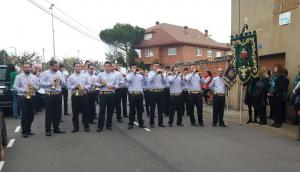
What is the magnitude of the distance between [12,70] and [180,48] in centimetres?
3873

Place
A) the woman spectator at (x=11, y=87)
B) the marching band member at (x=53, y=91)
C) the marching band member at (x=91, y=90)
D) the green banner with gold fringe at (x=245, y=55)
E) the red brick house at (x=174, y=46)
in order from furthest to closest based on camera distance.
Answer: the red brick house at (x=174, y=46) → the woman spectator at (x=11, y=87) → the green banner with gold fringe at (x=245, y=55) → the marching band member at (x=91, y=90) → the marching band member at (x=53, y=91)

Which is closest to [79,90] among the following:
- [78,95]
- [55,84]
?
[78,95]

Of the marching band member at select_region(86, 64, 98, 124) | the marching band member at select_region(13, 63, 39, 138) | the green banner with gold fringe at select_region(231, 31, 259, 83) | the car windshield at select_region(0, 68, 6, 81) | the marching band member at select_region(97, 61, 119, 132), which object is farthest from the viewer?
the car windshield at select_region(0, 68, 6, 81)

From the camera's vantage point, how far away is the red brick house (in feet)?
173

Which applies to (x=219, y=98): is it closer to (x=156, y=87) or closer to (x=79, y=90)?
(x=156, y=87)

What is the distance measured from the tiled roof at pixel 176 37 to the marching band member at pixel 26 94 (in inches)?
1648

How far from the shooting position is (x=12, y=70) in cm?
1566

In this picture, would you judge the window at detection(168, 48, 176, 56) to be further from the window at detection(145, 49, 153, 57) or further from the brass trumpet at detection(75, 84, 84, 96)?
the brass trumpet at detection(75, 84, 84, 96)

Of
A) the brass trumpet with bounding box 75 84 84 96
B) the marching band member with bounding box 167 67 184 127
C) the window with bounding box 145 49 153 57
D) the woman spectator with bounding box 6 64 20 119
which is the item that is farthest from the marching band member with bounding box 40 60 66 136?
the window with bounding box 145 49 153 57

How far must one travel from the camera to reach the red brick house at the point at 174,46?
52844 mm

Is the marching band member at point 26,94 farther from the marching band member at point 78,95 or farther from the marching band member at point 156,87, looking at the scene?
the marching band member at point 156,87

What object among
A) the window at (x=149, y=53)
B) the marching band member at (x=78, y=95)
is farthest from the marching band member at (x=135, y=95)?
the window at (x=149, y=53)

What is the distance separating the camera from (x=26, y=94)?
35.1 ft

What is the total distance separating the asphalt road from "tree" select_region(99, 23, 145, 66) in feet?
152
